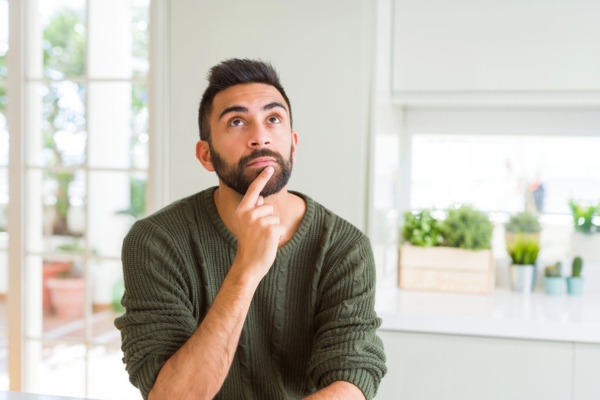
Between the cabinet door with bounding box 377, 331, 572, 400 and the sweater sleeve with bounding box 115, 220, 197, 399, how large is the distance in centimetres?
98

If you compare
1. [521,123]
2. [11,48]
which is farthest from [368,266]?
[11,48]

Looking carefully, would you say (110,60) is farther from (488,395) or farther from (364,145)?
(488,395)

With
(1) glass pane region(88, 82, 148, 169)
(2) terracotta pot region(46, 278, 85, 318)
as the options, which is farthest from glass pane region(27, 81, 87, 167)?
(2) terracotta pot region(46, 278, 85, 318)

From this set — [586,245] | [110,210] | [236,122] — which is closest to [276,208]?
[236,122]

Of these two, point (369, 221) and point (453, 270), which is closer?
point (369, 221)

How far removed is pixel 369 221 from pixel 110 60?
5786 millimetres

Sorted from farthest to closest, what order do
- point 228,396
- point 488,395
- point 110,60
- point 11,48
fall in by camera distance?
point 110,60, point 11,48, point 488,395, point 228,396

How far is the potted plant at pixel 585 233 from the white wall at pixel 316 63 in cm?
101

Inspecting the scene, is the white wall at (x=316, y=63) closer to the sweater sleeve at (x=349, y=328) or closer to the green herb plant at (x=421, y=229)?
the green herb plant at (x=421, y=229)

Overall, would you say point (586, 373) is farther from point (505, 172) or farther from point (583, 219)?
point (505, 172)

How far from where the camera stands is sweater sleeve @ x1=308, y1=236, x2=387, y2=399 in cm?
142

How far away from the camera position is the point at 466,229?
8.56 feet

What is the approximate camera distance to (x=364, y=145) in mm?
2332

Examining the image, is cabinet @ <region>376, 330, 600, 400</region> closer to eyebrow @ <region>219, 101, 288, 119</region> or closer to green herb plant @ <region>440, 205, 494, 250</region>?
green herb plant @ <region>440, 205, 494, 250</region>
